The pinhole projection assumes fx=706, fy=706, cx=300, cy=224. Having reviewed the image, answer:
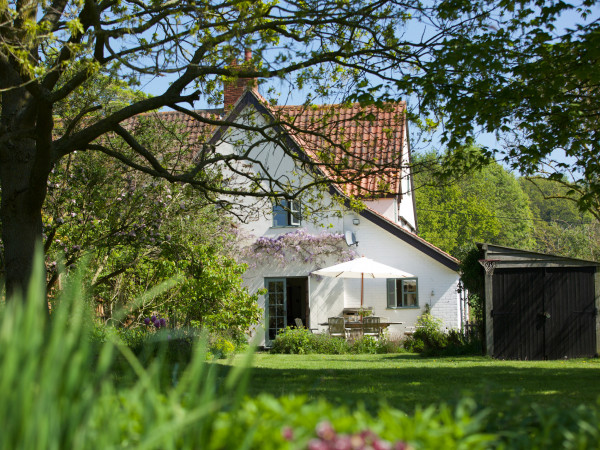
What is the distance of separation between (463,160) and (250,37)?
3842mm

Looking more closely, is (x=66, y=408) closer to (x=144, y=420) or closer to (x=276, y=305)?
(x=144, y=420)

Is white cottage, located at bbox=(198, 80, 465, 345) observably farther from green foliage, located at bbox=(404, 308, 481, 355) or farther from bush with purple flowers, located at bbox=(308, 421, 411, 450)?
bush with purple flowers, located at bbox=(308, 421, 411, 450)

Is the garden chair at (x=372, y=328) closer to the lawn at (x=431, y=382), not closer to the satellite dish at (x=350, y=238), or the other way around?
the satellite dish at (x=350, y=238)

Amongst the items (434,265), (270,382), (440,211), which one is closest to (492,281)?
(434,265)

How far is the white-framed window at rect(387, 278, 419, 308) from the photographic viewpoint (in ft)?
71.6

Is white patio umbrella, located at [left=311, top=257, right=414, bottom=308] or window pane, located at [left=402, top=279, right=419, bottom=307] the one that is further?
window pane, located at [left=402, top=279, right=419, bottom=307]

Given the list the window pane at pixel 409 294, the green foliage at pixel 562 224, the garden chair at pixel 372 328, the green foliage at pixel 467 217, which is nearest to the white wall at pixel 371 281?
the window pane at pixel 409 294

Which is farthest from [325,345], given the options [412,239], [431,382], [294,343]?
[431,382]

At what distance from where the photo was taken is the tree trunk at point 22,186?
862 centimetres

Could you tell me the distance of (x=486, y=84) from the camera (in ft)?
28.2

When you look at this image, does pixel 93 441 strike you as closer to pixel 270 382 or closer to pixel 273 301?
pixel 270 382

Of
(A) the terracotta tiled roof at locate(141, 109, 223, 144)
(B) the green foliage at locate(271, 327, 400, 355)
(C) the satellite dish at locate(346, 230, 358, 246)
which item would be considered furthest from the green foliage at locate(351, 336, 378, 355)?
(A) the terracotta tiled roof at locate(141, 109, 223, 144)

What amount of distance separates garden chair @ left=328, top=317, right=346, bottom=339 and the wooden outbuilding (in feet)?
16.6

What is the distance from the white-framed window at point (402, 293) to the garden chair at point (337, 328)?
2.22m
